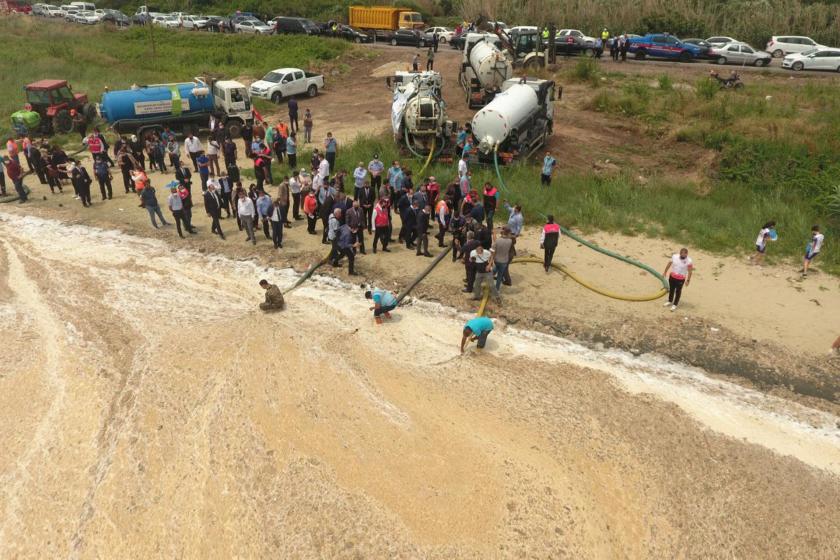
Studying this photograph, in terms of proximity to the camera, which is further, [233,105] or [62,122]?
[62,122]

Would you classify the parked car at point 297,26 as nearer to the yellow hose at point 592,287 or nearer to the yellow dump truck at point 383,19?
the yellow dump truck at point 383,19

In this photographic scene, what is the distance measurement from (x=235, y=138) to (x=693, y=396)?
20.9 metres

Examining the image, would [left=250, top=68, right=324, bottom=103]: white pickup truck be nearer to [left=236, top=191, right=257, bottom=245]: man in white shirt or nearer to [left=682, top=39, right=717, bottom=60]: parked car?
[left=236, top=191, right=257, bottom=245]: man in white shirt

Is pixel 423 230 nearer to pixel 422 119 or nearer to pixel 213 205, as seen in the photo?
pixel 213 205

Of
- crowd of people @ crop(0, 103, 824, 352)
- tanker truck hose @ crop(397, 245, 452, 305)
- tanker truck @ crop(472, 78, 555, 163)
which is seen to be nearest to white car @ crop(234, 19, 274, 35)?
crowd of people @ crop(0, 103, 824, 352)

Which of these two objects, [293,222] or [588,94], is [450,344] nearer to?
[293,222]

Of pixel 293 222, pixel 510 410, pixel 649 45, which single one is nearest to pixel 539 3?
pixel 649 45

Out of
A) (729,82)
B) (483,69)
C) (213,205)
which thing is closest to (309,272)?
(213,205)

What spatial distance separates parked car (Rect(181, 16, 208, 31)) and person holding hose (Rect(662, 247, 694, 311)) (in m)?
51.6

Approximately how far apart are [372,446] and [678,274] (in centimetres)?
717

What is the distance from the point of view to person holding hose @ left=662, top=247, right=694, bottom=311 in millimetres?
11414

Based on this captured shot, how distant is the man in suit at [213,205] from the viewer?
14.8 metres

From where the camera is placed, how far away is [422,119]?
19422 mm

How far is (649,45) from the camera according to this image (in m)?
35.5
